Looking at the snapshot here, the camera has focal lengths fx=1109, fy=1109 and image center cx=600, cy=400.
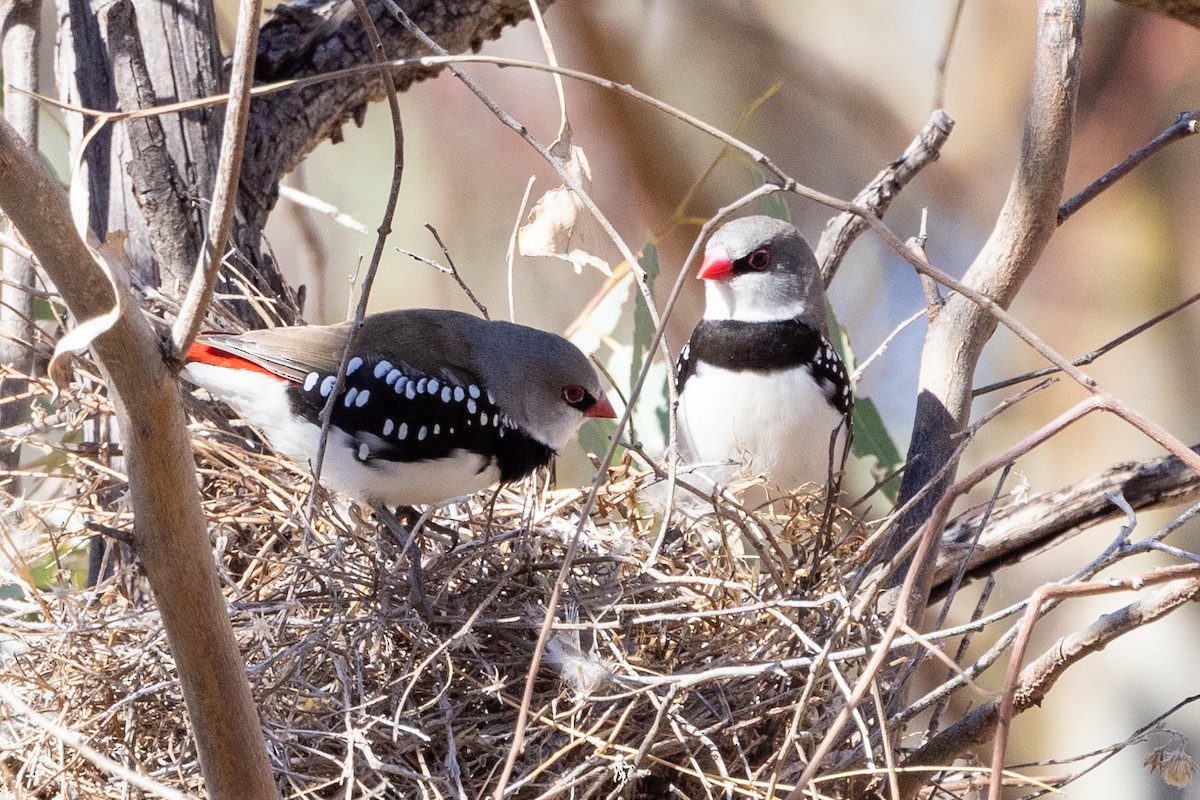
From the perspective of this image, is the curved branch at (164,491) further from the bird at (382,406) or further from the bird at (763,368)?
the bird at (763,368)

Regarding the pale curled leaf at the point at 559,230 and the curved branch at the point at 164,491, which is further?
the pale curled leaf at the point at 559,230

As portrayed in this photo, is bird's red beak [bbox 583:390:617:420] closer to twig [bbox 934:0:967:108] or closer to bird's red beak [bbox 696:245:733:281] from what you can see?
bird's red beak [bbox 696:245:733:281]

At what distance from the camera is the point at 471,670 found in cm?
122

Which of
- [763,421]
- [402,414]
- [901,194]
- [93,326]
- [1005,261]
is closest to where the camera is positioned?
[93,326]

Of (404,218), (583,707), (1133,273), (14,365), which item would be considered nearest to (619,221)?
(404,218)

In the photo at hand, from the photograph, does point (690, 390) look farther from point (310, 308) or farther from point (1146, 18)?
point (1146, 18)

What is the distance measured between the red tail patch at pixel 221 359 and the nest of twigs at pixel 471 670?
184mm

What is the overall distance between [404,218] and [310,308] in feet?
1.19

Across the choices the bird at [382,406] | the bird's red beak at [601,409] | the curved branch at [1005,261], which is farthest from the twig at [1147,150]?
the bird at [382,406]

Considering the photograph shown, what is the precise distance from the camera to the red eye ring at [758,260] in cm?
164

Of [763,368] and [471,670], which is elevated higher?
[763,368]

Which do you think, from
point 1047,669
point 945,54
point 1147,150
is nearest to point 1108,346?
point 1147,150

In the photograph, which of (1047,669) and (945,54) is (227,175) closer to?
(1047,669)

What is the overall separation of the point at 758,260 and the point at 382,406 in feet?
2.04
